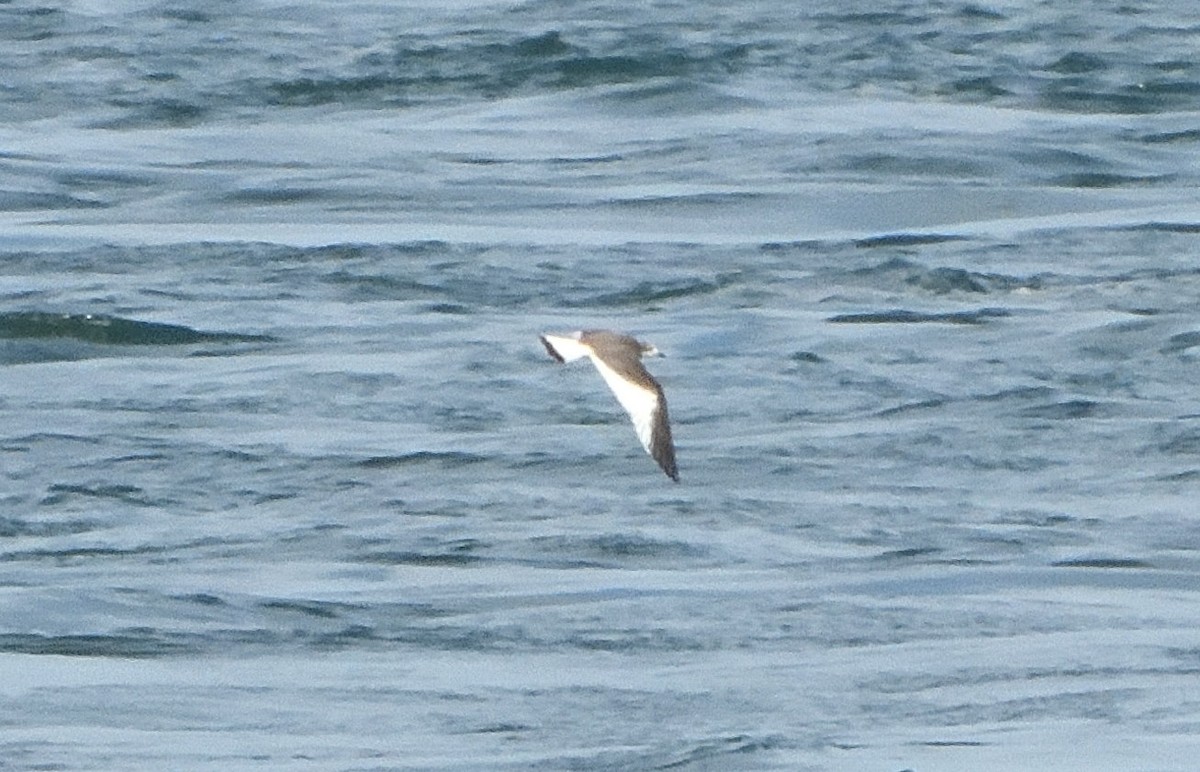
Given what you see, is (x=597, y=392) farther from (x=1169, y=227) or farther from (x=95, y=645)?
(x=1169, y=227)

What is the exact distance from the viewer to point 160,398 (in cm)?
1031

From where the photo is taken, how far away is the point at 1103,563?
324 inches

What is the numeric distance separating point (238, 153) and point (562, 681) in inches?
328

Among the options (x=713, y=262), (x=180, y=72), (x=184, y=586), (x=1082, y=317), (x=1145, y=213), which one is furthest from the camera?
(x=180, y=72)

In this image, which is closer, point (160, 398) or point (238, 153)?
point (160, 398)

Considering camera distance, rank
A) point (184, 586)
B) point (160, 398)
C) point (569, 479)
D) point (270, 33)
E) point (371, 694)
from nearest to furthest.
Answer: point (371, 694) → point (184, 586) → point (569, 479) → point (160, 398) → point (270, 33)

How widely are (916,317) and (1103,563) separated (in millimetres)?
3226

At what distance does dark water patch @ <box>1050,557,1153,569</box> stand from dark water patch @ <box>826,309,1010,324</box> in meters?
3.07

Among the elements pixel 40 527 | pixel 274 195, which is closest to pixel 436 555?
pixel 40 527

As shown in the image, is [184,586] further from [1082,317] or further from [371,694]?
[1082,317]

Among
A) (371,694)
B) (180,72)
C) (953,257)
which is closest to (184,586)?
(371,694)

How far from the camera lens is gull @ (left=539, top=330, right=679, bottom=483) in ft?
21.7

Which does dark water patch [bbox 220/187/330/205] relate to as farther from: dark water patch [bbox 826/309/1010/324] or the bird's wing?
the bird's wing

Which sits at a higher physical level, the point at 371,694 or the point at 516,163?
the point at 371,694
